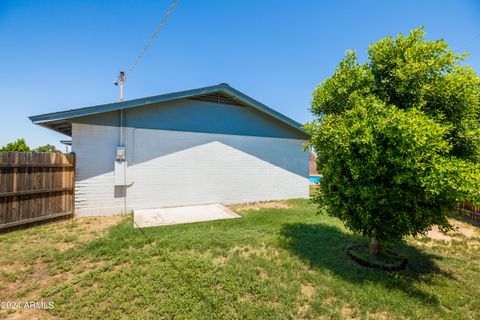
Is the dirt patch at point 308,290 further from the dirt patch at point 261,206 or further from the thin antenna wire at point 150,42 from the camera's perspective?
the thin antenna wire at point 150,42

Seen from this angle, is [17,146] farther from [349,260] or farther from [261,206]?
[349,260]

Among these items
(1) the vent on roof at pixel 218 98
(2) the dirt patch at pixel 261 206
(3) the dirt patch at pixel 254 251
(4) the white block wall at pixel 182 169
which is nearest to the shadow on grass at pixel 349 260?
(3) the dirt patch at pixel 254 251

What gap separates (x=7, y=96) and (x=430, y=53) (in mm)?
14049

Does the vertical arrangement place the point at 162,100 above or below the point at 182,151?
above

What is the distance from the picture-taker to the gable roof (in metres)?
5.61

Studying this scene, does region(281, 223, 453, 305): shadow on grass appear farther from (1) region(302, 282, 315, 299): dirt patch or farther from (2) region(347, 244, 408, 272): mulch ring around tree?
(1) region(302, 282, 315, 299): dirt patch

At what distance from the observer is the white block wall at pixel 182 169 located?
246 inches

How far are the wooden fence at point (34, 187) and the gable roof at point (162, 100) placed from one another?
1.08m

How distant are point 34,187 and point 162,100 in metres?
4.17

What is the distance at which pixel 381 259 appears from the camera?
12.0 feet

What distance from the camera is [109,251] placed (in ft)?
12.1

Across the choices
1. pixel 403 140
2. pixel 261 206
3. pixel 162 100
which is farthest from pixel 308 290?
pixel 162 100

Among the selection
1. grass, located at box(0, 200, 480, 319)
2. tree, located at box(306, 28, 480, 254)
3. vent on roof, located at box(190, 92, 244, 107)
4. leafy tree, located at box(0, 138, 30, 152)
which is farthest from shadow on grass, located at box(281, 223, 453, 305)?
leafy tree, located at box(0, 138, 30, 152)

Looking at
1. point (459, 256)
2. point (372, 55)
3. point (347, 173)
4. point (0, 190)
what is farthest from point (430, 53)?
point (0, 190)
